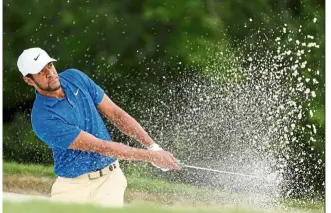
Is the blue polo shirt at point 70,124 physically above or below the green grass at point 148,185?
above

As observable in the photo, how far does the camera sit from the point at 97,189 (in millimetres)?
4270

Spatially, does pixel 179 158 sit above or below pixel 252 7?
below

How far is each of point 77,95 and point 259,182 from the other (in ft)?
4.85

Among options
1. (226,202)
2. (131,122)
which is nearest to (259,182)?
(226,202)

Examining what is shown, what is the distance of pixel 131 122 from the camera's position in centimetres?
450

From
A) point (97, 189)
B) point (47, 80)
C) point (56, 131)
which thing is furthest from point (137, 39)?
point (97, 189)

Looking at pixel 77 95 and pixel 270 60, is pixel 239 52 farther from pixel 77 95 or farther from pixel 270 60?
pixel 77 95

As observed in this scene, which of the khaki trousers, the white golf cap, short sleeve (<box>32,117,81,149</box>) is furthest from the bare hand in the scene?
the white golf cap

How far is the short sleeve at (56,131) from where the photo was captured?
4266 millimetres

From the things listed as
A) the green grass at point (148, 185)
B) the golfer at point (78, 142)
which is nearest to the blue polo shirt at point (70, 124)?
the golfer at point (78, 142)

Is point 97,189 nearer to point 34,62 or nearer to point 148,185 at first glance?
point 34,62

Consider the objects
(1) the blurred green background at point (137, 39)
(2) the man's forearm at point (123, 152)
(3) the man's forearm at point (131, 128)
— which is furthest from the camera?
(1) the blurred green background at point (137, 39)

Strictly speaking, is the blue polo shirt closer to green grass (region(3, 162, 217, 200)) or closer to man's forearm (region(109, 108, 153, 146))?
man's forearm (region(109, 108, 153, 146))

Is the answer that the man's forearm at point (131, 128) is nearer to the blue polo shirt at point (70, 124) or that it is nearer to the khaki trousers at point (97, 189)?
the blue polo shirt at point (70, 124)
